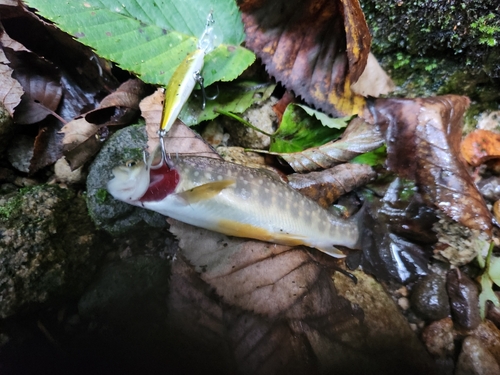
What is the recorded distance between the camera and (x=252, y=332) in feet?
3.16

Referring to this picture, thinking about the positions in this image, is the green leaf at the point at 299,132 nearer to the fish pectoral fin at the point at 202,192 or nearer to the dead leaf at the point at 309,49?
the dead leaf at the point at 309,49

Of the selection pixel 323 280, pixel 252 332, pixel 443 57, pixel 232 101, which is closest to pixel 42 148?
pixel 232 101

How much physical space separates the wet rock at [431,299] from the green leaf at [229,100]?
0.92 meters

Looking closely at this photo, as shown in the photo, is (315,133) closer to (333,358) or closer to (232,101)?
(232,101)

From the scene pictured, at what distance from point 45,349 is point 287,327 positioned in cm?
63

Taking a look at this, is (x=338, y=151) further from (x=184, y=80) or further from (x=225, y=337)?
(x=225, y=337)

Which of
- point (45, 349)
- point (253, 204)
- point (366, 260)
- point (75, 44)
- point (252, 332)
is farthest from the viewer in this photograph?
point (75, 44)

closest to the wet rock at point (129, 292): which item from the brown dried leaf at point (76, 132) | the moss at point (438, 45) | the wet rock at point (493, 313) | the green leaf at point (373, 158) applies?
the brown dried leaf at point (76, 132)

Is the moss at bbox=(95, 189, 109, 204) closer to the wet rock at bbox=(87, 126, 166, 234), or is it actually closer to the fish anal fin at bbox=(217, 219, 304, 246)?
the wet rock at bbox=(87, 126, 166, 234)

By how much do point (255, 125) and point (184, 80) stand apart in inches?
14.1

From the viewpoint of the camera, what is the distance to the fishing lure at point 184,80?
1.10 metres

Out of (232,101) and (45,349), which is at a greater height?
(232,101)

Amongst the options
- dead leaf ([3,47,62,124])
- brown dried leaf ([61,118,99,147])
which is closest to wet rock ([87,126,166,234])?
brown dried leaf ([61,118,99,147])

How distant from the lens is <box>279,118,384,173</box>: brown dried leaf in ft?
4.29
